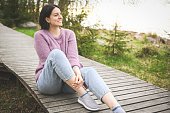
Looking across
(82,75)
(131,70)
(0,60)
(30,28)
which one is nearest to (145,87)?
(82,75)

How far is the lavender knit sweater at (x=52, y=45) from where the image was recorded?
2088 mm

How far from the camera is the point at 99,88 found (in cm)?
176

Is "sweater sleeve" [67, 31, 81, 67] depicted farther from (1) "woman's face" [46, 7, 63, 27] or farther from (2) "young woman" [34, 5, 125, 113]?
(1) "woman's face" [46, 7, 63, 27]

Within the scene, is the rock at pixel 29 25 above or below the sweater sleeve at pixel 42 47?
above

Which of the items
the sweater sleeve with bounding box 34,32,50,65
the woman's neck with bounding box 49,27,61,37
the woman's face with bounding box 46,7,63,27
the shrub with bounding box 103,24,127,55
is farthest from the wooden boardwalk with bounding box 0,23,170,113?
the shrub with bounding box 103,24,127,55

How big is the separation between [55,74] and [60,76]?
95 mm

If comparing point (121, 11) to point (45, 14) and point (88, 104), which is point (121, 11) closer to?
point (45, 14)

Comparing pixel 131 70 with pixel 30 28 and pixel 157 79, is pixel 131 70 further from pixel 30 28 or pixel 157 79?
pixel 30 28

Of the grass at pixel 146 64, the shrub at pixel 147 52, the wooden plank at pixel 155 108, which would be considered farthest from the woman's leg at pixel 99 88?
the shrub at pixel 147 52

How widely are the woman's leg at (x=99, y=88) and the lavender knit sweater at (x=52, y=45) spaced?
10.1 inches

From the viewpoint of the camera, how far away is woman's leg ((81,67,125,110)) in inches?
66.6

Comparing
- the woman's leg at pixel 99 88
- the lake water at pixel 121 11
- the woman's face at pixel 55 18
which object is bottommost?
the woman's leg at pixel 99 88

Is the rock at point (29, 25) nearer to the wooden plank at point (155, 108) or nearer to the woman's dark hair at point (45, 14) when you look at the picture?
the woman's dark hair at point (45, 14)

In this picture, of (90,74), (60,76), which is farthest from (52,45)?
(90,74)
